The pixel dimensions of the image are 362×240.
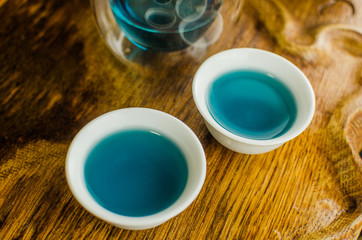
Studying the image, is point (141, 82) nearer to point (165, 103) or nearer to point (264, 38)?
point (165, 103)

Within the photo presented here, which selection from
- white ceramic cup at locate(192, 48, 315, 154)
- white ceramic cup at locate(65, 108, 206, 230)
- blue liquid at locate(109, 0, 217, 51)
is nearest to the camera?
white ceramic cup at locate(65, 108, 206, 230)

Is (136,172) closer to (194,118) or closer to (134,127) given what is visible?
(134,127)

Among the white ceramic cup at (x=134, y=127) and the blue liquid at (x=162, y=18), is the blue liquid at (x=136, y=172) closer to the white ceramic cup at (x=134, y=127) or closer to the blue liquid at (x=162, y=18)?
the white ceramic cup at (x=134, y=127)

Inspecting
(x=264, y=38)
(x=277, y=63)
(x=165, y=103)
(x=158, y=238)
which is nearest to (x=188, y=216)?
(x=158, y=238)

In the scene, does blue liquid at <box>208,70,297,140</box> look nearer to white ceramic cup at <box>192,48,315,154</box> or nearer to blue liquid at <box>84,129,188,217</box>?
white ceramic cup at <box>192,48,315,154</box>

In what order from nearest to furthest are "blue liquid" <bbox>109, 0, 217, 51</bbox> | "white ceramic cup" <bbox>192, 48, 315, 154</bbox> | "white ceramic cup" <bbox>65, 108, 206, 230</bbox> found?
"white ceramic cup" <bbox>65, 108, 206, 230</bbox> < "white ceramic cup" <bbox>192, 48, 315, 154</bbox> < "blue liquid" <bbox>109, 0, 217, 51</bbox>

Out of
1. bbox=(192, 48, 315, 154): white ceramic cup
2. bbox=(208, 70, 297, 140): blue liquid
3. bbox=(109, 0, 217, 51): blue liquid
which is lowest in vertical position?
bbox=(208, 70, 297, 140): blue liquid

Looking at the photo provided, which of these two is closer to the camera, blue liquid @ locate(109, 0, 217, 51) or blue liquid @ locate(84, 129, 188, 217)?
blue liquid @ locate(84, 129, 188, 217)

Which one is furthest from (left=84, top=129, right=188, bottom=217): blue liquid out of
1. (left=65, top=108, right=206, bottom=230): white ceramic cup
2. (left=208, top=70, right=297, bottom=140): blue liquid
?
(left=208, top=70, right=297, bottom=140): blue liquid
